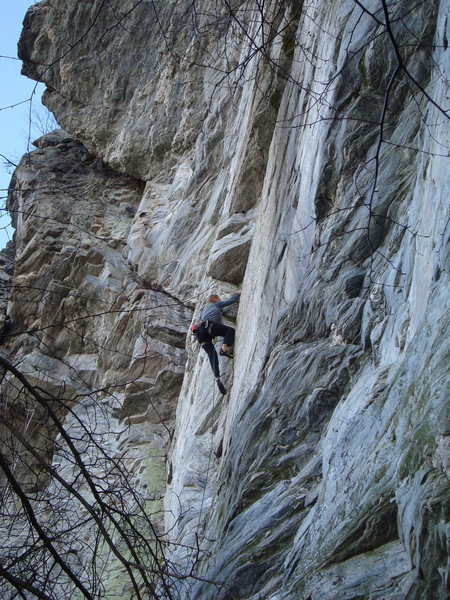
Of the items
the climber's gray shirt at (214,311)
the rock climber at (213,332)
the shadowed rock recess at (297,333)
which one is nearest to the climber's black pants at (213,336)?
the rock climber at (213,332)

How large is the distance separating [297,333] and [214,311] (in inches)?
157

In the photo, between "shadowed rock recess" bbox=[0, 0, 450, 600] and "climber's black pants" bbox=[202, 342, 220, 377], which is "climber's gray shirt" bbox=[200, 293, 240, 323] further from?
"climber's black pants" bbox=[202, 342, 220, 377]

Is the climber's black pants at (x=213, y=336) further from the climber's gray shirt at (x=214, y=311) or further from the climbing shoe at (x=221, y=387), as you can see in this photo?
A: the climbing shoe at (x=221, y=387)

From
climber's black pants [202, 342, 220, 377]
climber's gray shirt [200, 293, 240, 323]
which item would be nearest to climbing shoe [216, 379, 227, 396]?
climber's black pants [202, 342, 220, 377]

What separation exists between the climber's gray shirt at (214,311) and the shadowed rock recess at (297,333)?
9.8 inches

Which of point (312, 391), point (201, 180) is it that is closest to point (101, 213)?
point (201, 180)

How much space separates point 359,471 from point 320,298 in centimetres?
248

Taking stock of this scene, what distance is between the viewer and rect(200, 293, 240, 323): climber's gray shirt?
36.6 feet

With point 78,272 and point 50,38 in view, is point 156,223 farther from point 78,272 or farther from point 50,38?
point 50,38

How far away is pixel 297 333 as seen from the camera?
24.2ft

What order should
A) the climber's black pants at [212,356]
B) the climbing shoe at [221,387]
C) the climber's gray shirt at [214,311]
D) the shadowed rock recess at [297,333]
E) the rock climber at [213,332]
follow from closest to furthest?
the shadowed rock recess at [297,333]
the climbing shoe at [221,387]
the climber's black pants at [212,356]
the rock climber at [213,332]
the climber's gray shirt at [214,311]

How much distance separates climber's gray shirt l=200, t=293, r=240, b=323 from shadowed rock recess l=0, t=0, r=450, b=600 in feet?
0.81

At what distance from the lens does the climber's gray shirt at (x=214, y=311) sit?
11.1 meters

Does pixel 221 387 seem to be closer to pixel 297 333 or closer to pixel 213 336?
pixel 213 336
